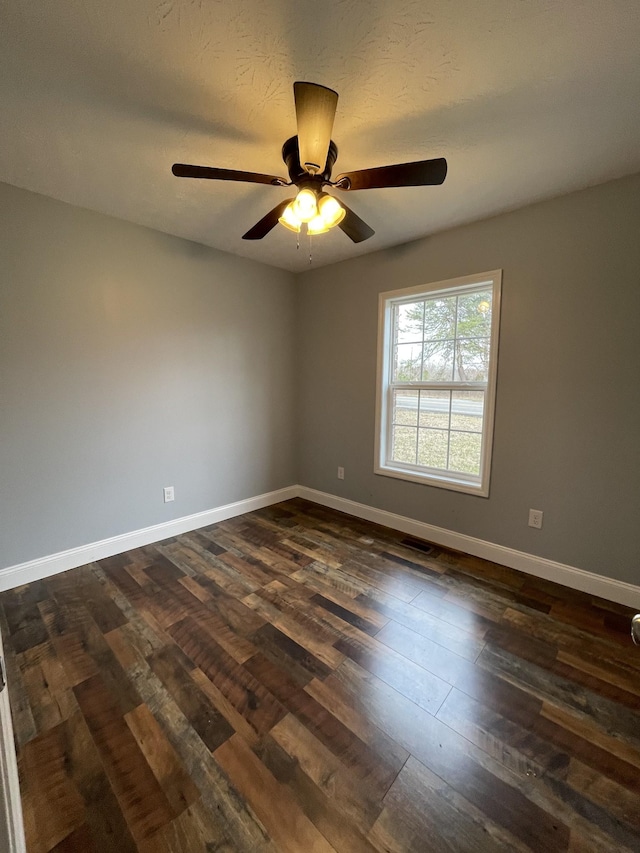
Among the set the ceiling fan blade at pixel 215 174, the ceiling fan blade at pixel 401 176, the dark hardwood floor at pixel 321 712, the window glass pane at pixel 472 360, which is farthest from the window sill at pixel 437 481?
the ceiling fan blade at pixel 215 174

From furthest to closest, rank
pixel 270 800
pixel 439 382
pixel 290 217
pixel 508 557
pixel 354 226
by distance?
pixel 439 382 < pixel 508 557 < pixel 354 226 < pixel 290 217 < pixel 270 800

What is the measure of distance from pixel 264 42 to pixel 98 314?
6.28 feet

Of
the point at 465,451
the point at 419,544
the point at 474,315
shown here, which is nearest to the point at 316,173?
→ the point at 474,315

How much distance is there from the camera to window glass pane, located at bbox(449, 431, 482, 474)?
2.63m

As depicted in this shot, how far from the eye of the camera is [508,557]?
2.44 metres

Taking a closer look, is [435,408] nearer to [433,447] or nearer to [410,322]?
[433,447]

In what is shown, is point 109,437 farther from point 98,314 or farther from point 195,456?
point 98,314

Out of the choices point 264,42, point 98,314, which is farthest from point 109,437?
point 264,42

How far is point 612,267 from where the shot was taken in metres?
1.98

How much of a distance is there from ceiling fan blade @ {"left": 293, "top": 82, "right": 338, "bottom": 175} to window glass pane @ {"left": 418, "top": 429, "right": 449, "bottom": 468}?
2.08 metres

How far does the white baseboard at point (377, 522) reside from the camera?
6.95 ft

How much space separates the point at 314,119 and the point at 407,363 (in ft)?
6.72

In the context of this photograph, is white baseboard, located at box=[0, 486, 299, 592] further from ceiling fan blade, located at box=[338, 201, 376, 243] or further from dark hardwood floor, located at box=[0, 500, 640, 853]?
ceiling fan blade, located at box=[338, 201, 376, 243]

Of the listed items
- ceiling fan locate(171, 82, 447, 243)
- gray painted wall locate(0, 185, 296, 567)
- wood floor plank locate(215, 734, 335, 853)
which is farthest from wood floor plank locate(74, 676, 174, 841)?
ceiling fan locate(171, 82, 447, 243)
